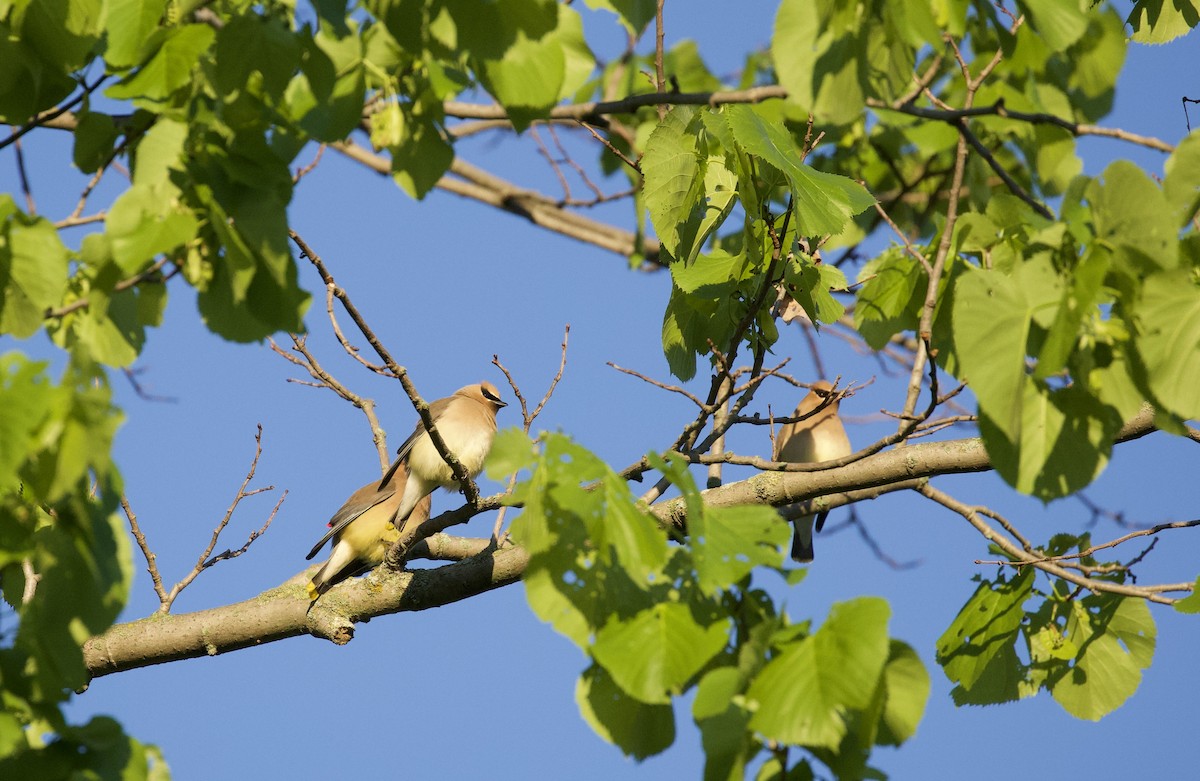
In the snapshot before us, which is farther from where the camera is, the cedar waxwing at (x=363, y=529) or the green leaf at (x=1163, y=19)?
the cedar waxwing at (x=363, y=529)

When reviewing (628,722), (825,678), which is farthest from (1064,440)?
(628,722)

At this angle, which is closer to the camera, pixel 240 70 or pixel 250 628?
pixel 240 70

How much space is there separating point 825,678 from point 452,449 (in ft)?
17.0

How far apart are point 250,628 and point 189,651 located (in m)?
0.29

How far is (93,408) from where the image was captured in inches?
91.3

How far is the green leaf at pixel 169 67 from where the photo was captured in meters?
2.76

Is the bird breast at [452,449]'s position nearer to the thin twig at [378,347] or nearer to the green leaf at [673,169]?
the thin twig at [378,347]

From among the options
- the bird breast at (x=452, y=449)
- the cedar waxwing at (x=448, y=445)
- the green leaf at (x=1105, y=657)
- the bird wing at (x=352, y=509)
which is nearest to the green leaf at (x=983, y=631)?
the green leaf at (x=1105, y=657)

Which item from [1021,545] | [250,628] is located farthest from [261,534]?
[1021,545]

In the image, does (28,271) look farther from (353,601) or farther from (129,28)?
(353,601)

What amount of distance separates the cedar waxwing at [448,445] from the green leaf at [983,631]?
3.47 metres

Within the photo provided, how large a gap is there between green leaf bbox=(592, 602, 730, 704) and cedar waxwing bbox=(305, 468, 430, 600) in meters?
4.75

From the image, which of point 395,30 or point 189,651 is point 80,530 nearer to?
point 395,30

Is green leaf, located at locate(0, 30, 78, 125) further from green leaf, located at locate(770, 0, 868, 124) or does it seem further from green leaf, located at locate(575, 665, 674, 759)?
green leaf, located at locate(575, 665, 674, 759)
